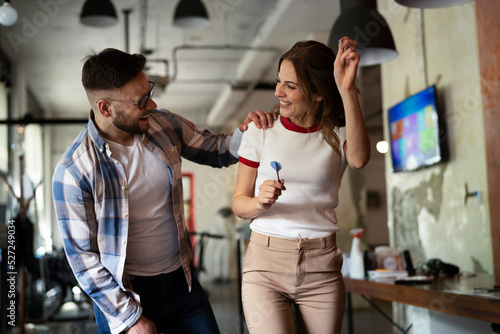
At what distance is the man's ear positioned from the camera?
174 centimetres

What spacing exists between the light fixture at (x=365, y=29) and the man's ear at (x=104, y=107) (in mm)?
1904

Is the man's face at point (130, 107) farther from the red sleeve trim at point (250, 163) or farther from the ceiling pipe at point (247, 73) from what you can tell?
the ceiling pipe at point (247, 73)

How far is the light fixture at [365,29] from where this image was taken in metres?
3.30

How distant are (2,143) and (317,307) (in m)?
8.20

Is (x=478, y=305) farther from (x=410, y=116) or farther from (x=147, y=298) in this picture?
(x=410, y=116)

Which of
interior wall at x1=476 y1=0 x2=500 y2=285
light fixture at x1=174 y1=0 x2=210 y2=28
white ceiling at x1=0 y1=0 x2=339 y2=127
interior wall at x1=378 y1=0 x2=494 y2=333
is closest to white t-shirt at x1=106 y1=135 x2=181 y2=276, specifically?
interior wall at x1=378 y1=0 x2=494 y2=333

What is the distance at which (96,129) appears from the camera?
5.68 feet

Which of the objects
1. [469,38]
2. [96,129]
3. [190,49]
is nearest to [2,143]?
[190,49]

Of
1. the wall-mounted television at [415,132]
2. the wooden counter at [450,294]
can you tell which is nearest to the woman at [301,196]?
the wooden counter at [450,294]

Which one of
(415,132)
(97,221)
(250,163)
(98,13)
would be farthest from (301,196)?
(98,13)

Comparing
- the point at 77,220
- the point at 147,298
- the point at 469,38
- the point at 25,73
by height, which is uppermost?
the point at 25,73

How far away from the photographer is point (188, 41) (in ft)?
28.0

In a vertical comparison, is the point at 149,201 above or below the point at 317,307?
above

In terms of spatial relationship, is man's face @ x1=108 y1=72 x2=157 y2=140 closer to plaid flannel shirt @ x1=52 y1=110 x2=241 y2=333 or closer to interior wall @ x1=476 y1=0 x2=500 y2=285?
plaid flannel shirt @ x1=52 y1=110 x2=241 y2=333
